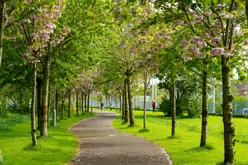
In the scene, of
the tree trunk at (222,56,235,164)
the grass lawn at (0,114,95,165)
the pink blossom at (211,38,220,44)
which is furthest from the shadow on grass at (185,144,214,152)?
the pink blossom at (211,38,220,44)

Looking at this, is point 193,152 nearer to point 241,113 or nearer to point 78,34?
point 78,34

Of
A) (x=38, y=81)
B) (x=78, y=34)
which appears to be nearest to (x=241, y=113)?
(x=38, y=81)

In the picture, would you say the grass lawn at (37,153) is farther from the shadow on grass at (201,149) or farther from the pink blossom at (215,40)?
the pink blossom at (215,40)

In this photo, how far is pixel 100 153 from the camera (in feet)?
52.0

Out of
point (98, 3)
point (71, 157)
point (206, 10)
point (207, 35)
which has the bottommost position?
point (71, 157)

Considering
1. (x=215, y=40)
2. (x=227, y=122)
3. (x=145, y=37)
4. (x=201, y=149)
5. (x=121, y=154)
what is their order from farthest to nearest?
(x=201, y=149) < (x=121, y=154) < (x=145, y=37) < (x=227, y=122) < (x=215, y=40)

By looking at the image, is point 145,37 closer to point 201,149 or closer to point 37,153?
point 201,149

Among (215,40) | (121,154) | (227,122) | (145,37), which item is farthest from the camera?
(121,154)

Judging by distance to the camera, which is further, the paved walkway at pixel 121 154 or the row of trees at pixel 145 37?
the paved walkway at pixel 121 154

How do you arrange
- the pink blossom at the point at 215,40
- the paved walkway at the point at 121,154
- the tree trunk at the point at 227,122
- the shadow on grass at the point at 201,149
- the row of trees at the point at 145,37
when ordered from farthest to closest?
the shadow on grass at the point at 201,149
the paved walkway at the point at 121,154
the tree trunk at the point at 227,122
the row of trees at the point at 145,37
the pink blossom at the point at 215,40

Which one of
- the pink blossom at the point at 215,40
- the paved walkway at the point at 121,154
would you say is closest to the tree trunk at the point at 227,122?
the pink blossom at the point at 215,40

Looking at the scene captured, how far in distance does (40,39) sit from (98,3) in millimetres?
6125

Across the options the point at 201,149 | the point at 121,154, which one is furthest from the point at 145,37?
the point at 201,149

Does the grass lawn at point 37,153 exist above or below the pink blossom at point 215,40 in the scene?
below
